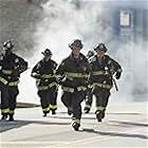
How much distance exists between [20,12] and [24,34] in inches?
41.1

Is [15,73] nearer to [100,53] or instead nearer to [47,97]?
[100,53]

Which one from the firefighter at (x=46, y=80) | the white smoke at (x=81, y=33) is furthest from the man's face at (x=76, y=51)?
the white smoke at (x=81, y=33)

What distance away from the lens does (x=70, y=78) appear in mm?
14406

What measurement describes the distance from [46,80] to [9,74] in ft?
6.31

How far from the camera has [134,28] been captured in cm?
3756

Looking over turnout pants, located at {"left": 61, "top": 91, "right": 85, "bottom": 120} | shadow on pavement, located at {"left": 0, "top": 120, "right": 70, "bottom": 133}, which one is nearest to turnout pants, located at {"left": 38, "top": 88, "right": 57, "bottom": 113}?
shadow on pavement, located at {"left": 0, "top": 120, "right": 70, "bottom": 133}

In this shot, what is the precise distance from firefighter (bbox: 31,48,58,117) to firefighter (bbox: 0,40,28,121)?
1.47m

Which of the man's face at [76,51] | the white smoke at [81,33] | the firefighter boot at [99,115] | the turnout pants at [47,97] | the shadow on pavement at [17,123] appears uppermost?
the white smoke at [81,33]

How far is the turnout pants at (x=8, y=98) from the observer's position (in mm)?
16234

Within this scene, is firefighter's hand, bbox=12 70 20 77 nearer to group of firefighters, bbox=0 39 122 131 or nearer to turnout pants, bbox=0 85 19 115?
group of firefighters, bbox=0 39 122 131

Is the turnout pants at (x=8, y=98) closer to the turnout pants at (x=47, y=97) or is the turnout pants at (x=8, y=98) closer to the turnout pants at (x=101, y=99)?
the turnout pants at (x=47, y=97)

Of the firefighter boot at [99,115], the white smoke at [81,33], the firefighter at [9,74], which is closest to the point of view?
the firefighter at [9,74]

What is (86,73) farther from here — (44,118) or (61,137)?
(44,118)

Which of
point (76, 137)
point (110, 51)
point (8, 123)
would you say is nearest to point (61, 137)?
point (76, 137)
